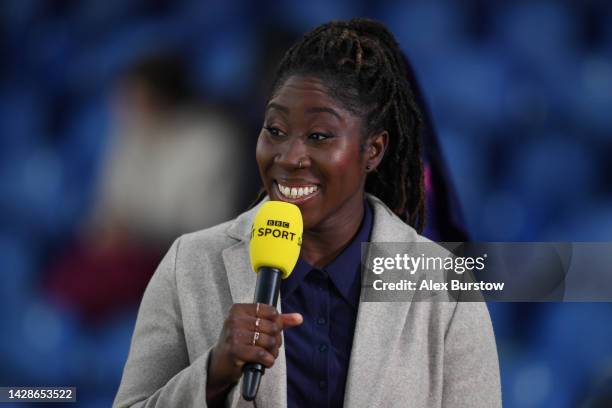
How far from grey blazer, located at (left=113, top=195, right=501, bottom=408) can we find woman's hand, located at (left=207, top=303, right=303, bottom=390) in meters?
0.26

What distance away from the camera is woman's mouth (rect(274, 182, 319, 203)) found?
124 centimetres

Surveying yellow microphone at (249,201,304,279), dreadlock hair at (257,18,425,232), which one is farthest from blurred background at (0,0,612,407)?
yellow microphone at (249,201,304,279)

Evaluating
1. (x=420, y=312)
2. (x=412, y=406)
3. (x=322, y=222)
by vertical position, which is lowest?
(x=412, y=406)

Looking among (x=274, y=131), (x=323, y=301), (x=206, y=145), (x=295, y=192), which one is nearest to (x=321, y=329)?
(x=323, y=301)

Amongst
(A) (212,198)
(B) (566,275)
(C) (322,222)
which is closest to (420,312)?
(C) (322,222)

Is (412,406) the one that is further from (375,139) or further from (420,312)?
(375,139)

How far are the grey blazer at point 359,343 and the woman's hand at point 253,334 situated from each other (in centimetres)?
26

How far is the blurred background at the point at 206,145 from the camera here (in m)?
2.11

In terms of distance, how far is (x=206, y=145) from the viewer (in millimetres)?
2191

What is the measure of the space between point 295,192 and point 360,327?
0.23m

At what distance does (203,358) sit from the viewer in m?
1.08

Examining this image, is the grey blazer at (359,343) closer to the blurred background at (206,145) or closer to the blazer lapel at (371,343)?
the blazer lapel at (371,343)

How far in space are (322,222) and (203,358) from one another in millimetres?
345

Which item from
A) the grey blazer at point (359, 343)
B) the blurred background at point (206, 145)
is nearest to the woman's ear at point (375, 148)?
the grey blazer at point (359, 343)
